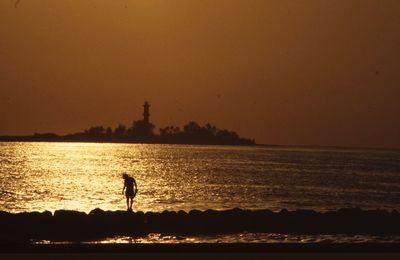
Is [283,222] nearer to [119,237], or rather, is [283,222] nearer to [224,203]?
[119,237]

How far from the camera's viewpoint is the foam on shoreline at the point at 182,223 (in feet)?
70.6

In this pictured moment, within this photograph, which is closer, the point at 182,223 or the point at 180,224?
the point at 180,224

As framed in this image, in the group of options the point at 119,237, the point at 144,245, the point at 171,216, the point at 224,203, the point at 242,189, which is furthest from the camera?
the point at 242,189

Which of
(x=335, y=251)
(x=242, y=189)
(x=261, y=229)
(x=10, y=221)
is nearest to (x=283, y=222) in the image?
(x=261, y=229)

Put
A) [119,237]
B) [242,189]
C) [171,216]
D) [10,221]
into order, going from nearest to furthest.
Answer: [119,237], [10,221], [171,216], [242,189]

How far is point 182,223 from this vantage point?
24.1m

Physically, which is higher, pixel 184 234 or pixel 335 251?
pixel 335 251

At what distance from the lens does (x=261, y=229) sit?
79.4 feet

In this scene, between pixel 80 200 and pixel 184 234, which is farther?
pixel 80 200

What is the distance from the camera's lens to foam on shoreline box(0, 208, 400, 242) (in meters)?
21.5

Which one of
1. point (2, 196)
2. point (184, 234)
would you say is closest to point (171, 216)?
point (184, 234)

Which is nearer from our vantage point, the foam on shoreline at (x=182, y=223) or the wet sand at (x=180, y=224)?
the wet sand at (x=180, y=224)

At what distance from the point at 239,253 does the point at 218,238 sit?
16.2 metres

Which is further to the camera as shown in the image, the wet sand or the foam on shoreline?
the foam on shoreline
